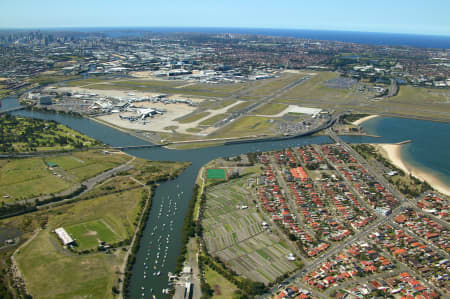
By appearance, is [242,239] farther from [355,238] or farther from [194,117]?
[194,117]

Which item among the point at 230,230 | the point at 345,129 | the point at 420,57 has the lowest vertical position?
the point at 230,230

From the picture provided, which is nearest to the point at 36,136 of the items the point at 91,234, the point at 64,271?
the point at 91,234

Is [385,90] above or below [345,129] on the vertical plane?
above

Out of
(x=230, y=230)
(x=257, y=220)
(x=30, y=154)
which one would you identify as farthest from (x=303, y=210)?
(x=30, y=154)

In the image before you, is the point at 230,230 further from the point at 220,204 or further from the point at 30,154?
the point at 30,154

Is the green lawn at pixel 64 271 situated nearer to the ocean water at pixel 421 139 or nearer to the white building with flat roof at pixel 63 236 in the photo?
the white building with flat roof at pixel 63 236

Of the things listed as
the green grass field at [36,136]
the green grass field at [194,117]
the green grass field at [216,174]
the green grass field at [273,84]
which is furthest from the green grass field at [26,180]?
the green grass field at [273,84]

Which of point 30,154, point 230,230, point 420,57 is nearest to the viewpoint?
point 230,230
